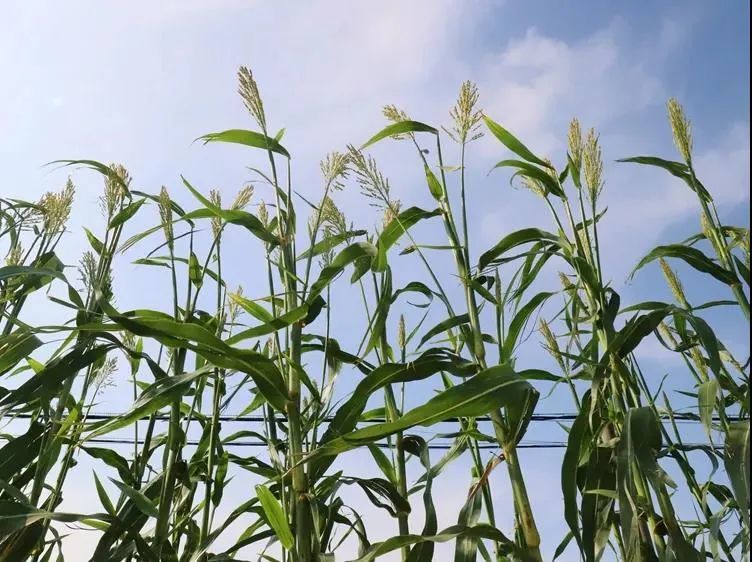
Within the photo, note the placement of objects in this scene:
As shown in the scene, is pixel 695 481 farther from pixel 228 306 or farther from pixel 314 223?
pixel 228 306

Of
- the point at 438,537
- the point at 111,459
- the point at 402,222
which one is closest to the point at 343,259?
the point at 402,222

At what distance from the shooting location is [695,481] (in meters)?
1.42

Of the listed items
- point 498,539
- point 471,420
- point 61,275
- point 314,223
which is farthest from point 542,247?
point 61,275

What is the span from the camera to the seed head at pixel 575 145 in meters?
1.54

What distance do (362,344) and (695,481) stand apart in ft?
2.48

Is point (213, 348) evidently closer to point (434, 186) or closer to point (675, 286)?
point (434, 186)

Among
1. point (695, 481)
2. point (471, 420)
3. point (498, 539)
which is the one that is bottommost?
point (498, 539)

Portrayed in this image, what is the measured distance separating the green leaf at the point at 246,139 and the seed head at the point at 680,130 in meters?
0.87

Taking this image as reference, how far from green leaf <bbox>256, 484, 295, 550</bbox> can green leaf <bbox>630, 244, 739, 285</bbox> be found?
867mm

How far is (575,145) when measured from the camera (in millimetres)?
1544

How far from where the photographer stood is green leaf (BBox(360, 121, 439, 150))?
5.01 ft

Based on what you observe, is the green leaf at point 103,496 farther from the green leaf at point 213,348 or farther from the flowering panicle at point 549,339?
the flowering panicle at point 549,339

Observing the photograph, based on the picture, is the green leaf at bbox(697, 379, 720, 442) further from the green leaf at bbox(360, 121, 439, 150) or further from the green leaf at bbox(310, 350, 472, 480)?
the green leaf at bbox(360, 121, 439, 150)

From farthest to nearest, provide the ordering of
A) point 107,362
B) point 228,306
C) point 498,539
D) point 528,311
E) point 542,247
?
point 107,362, point 228,306, point 542,247, point 528,311, point 498,539
